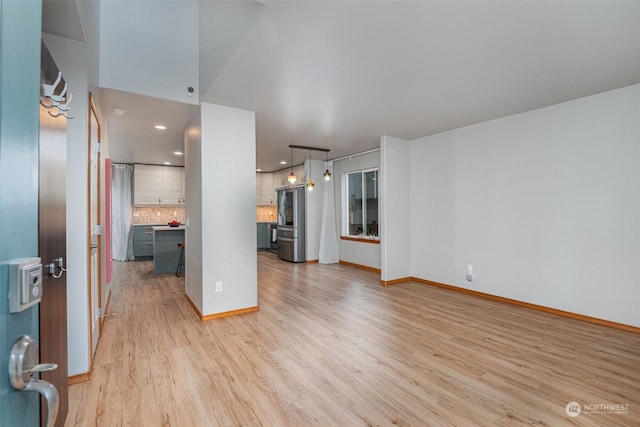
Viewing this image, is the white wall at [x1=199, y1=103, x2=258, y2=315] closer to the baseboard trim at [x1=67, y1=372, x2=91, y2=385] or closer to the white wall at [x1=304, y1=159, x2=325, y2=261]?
the baseboard trim at [x1=67, y1=372, x2=91, y2=385]

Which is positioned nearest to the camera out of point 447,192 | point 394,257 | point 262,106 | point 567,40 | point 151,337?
point 567,40

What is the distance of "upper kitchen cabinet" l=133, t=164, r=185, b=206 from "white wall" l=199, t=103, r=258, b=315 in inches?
206

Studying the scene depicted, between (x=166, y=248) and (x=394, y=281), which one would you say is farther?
(x=166, y=248)

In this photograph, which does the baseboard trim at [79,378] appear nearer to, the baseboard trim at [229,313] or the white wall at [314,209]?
the baseboard trim at [229,313]

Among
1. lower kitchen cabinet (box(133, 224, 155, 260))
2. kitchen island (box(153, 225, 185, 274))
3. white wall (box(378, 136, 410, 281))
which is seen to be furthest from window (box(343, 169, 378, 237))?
lower kitchen cabinet (box(133, 224, 155, 260))

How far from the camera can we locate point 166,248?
20.1 feet

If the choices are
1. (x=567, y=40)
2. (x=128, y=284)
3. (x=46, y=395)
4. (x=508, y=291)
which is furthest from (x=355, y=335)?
(x=128, y=284)

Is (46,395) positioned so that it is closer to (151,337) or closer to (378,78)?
(151,337)

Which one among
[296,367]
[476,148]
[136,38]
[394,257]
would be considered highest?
[136,38]

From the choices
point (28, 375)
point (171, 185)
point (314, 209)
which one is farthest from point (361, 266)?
point (28, 375)

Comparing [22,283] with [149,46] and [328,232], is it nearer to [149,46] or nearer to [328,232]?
[149,46]

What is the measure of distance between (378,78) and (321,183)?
4.67 metres

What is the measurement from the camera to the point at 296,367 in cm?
248

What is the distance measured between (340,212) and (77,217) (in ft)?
18.3
